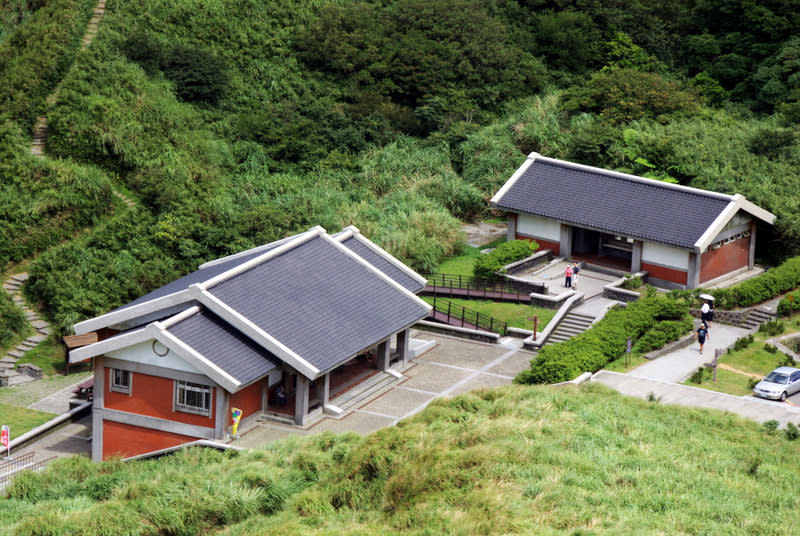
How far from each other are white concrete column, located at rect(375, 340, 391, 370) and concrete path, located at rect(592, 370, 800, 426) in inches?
331

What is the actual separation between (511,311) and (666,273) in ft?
27.2

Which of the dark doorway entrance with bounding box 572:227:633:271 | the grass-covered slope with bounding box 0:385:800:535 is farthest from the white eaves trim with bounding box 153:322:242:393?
the dark doorway entrance with bounding box 572:227:633:271

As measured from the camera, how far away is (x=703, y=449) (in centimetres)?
3144

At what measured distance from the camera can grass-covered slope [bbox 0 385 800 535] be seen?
25312 millimetres

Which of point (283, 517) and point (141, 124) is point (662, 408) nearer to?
point (283, 517)

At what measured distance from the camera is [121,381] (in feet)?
129

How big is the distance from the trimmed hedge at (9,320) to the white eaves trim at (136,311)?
968 centimetres

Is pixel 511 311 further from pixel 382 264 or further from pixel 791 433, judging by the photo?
pixel 791 433

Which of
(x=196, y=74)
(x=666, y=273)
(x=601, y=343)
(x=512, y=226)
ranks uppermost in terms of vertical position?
(x=196, y=74)

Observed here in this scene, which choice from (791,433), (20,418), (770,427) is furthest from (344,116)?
(791,433)

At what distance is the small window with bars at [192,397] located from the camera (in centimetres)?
3800

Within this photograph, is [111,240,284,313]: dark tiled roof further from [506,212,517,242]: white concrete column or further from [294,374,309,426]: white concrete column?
[506,212,517,242]: white concrete column

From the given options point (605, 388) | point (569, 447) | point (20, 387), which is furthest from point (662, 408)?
point (20, 387)

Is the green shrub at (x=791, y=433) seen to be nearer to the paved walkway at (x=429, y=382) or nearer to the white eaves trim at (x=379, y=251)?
the paved walkway at (x=429, y=382)
